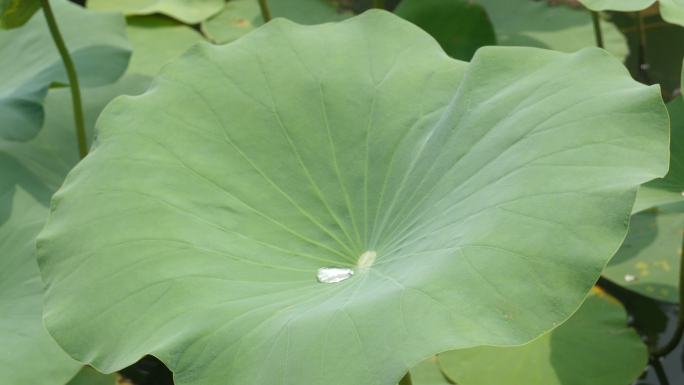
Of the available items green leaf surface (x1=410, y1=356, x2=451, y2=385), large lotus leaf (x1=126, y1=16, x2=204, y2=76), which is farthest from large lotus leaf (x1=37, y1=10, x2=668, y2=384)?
large lotus leaf (x1=126, y1=16, x2=204, y2=76)

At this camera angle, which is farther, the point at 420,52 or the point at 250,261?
the point at 420,52

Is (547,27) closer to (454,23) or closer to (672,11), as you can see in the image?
(454,23)

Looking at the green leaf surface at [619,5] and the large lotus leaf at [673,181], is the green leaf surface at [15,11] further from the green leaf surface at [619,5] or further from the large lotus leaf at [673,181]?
the large lotus leaf at [673,181]

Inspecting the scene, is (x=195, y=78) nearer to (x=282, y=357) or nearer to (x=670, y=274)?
(x=282, y=357)

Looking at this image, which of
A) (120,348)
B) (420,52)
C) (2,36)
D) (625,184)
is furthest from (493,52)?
(2,36)

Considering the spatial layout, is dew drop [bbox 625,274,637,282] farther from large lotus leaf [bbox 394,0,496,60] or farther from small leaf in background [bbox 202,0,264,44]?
small leaf in background [bbox 202,0,264,44]
